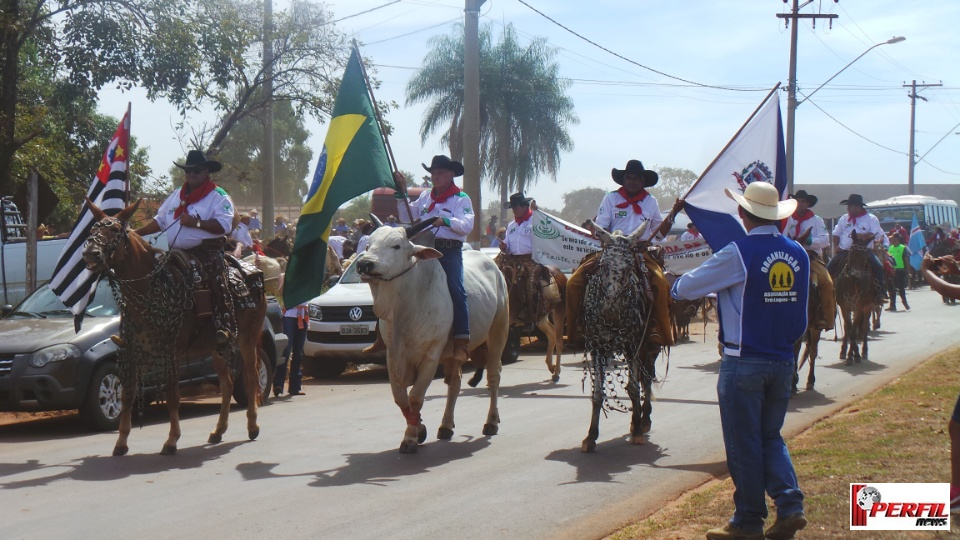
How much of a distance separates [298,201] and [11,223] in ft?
203

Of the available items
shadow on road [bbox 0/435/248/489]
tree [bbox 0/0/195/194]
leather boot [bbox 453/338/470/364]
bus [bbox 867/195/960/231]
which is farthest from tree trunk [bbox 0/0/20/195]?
bus [bbox 867/195/960/231]

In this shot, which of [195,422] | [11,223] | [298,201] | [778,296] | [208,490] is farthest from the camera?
[298,201]

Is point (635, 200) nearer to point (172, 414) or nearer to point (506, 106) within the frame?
point (172, 414)

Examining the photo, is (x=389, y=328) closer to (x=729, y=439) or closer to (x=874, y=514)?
A: (x=729, y=439)

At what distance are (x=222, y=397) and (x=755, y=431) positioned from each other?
240 inches

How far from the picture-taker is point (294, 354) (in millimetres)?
14578

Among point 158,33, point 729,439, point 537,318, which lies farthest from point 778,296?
point 158,33

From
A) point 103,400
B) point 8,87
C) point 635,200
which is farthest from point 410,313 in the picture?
point 8,87

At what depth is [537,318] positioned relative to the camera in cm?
1648

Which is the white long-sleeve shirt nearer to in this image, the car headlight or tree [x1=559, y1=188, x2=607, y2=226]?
the car headlight

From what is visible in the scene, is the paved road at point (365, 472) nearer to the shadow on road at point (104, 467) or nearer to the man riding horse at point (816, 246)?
the shadow on road at point (104, 467)

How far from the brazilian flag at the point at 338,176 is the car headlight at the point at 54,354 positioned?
252 centimetres

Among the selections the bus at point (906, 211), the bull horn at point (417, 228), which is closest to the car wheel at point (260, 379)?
the bull horn at point (417, 228)

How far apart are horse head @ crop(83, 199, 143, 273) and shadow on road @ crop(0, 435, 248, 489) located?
1.74 metres
